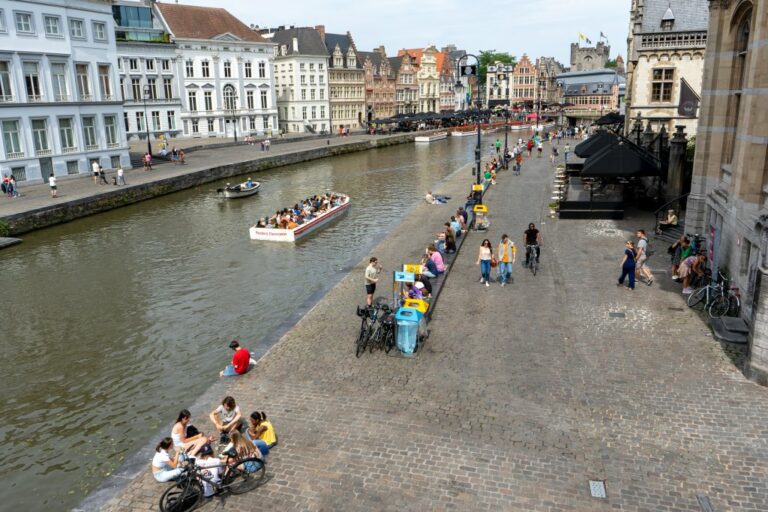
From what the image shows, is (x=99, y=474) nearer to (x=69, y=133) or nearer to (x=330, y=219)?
(x=330, y=219)

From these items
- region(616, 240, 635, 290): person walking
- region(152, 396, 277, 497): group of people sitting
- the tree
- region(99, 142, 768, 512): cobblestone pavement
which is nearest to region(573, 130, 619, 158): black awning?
region(616, 240, 635, 290): person walking

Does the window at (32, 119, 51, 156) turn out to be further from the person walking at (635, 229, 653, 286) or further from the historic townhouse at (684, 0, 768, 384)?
the historic townhouse at (684, 0, 768, 384)

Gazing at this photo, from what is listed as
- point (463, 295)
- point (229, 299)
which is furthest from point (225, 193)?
point (463, 295)

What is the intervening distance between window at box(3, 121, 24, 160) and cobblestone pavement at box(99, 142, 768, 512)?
2886 centimetres

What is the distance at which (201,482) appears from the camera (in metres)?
8.72

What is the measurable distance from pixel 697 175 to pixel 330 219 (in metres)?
16.9

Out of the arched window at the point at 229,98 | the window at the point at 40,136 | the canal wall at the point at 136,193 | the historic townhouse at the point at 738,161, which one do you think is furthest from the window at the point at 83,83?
the historic townhouse at the point at 738,161

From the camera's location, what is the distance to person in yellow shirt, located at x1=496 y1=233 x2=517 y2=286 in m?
17.7

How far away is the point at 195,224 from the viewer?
31.4 metres

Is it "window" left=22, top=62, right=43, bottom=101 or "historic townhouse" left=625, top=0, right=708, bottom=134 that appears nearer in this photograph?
"window" left=22, top=62, right=43, bottom=101

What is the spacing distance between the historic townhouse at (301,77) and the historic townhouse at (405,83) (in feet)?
72.3

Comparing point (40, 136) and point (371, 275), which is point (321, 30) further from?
point (371, 275)

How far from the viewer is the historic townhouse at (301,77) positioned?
85.1 meters

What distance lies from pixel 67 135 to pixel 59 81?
3.40m
